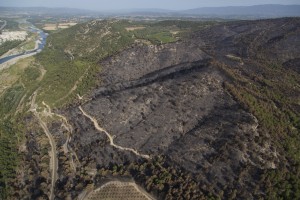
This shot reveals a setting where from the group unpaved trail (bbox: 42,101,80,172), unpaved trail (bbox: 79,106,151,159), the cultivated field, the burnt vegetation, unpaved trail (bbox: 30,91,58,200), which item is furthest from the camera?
unpaved trail (bbox: 42,101,80,172)

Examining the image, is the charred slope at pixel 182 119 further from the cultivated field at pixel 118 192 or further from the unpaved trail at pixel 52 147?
the cultivated field at pixel 118 192

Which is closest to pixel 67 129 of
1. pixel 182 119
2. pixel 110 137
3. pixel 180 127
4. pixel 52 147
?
pixel 52 147

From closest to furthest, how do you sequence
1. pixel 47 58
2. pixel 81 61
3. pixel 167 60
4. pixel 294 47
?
pixel 167 60 → pixel 81 61 → pixel 294 47 → pixel 47 58

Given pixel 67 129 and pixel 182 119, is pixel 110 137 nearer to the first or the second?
pixel 67 129

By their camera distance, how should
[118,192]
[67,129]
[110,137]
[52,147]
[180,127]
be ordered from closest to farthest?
[118,192]
[180,127]
[110,137]
[52,147]
[67,129]

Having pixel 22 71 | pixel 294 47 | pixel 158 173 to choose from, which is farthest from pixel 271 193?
pixel 22 71

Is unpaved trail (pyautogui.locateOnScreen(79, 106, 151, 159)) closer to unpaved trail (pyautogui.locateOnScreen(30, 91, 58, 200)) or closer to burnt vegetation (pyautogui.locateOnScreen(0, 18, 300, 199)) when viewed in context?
burnt vegetation (pyautogui.locateOnScreen(0, 18, 300, 199))

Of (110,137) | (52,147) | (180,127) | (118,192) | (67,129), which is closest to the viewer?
(118,192)

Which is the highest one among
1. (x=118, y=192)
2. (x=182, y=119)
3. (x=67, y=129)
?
(x=182, y=119)

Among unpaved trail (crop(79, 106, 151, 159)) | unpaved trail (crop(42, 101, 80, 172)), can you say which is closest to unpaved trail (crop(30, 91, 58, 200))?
unpaved trail (crop(42, 101, 80, 172))

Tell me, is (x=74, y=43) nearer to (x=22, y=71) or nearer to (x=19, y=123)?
(x=22, y=71)

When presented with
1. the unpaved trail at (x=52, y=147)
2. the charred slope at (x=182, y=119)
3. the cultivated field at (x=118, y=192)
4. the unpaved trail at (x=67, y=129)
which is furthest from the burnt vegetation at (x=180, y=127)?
the cultivated field at (x=118, y=192)
